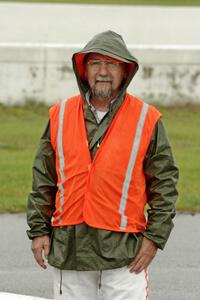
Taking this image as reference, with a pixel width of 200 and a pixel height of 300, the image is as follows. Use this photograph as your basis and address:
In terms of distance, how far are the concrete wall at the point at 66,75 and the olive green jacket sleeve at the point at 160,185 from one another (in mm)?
10488

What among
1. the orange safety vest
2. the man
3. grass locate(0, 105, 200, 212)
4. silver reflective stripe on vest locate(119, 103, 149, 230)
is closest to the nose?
the man

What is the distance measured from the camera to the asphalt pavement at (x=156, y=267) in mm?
7539

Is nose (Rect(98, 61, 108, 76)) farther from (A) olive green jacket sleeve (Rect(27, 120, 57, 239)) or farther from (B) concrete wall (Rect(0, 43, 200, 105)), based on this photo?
(B) concrete wall (Rect(0, 43, 200, 105))

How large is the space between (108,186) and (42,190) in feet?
1.21

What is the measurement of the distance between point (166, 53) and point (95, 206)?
10.9 meters

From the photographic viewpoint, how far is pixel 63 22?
22.5m

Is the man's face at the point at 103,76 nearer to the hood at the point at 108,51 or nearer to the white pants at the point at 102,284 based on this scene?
the hood at the point at 108,51

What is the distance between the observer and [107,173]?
4754 mm

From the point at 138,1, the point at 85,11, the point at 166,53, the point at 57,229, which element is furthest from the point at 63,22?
the point at 57,229

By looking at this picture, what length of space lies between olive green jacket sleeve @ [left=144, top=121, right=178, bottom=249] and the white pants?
0.64ft

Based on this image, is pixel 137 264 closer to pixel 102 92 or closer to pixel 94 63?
pixel 102 92

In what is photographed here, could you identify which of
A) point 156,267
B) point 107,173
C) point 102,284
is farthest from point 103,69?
point 156,267

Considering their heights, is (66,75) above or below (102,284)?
below

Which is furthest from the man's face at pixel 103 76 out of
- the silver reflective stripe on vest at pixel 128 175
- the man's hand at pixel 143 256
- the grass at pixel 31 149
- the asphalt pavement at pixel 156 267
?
the grass at pixel 31 149
